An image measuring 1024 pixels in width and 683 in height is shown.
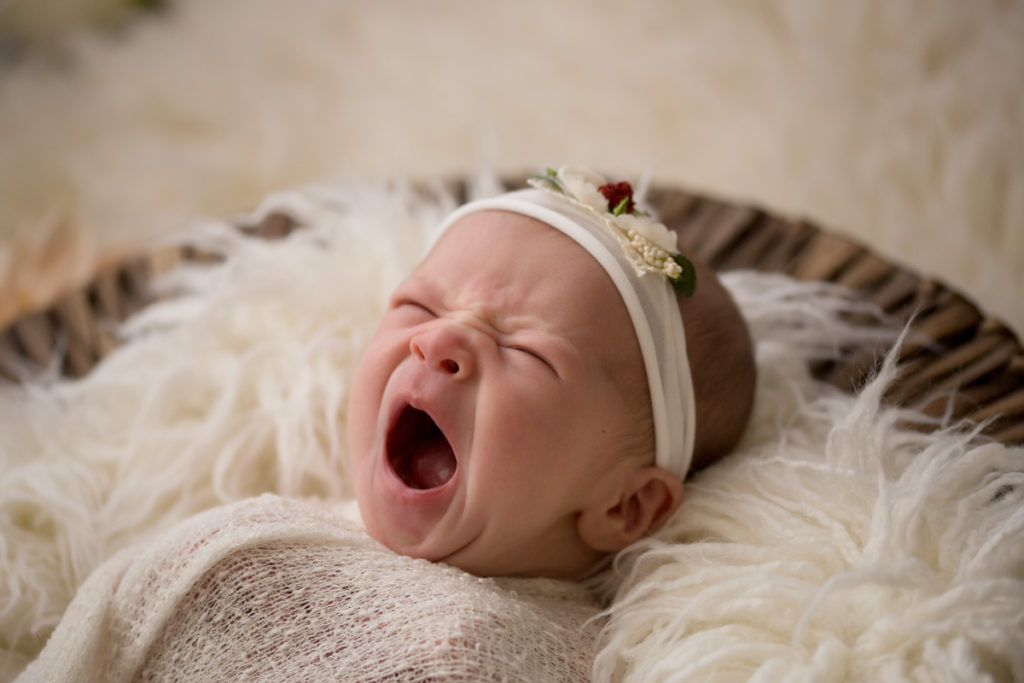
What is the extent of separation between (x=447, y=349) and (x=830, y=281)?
2.03ft

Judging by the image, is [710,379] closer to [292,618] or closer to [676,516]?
[676,516]

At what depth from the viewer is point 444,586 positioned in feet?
2.58

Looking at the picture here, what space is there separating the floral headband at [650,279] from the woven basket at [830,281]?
0.21 meters

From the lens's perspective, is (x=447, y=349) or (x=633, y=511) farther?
(x=633, y=511)

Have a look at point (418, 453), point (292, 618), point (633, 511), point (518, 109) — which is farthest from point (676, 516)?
point (518, 109)

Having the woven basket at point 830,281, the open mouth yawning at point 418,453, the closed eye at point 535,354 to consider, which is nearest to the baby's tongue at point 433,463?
the open mouth yawning at point 418,453

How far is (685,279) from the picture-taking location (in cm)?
88

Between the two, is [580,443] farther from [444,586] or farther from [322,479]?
[322,479]

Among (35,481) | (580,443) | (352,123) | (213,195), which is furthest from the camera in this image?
(352,123)

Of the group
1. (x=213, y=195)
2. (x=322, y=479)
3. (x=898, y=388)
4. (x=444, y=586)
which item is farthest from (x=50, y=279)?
(x=898, y=388)

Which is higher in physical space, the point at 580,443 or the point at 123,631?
the point at 580,443

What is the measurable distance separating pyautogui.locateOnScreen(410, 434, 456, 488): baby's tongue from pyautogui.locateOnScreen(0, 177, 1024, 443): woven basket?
423 millimetres

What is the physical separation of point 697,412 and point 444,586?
302mm

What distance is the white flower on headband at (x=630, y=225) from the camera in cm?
87
